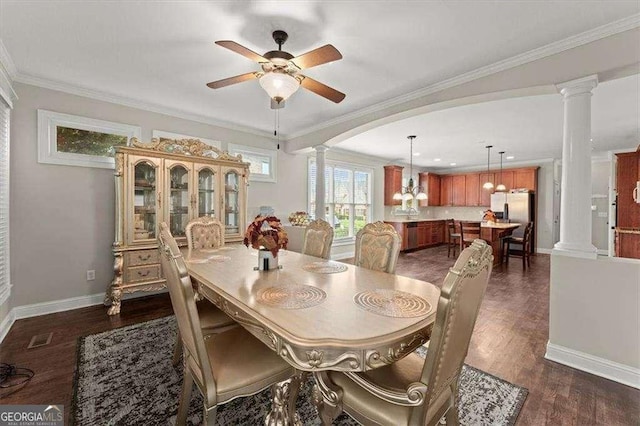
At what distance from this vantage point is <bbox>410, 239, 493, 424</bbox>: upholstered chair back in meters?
0.94

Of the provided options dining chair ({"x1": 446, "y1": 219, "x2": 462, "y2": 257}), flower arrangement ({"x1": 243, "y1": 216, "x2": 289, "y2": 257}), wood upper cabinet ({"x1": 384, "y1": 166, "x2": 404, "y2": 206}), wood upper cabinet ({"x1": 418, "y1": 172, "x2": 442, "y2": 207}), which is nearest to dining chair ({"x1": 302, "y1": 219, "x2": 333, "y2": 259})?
flower arrangement ({"x1": 243, "y1": 216, "x2": 289, "y2": 257})

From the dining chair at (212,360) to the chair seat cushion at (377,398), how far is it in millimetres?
359

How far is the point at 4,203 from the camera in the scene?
275cm

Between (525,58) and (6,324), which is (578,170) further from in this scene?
(6,324)

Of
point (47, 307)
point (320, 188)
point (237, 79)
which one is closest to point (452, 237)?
point (320, 188)

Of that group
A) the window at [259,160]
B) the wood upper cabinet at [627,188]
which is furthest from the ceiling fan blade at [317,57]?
the wood upper cabinet at [627,188]

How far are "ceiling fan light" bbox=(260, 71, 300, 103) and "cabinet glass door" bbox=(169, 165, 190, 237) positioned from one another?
7.31ft

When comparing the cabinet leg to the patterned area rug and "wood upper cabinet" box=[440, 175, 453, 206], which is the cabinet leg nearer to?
the patterned area rug

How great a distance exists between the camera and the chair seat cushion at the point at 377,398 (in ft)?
3.55

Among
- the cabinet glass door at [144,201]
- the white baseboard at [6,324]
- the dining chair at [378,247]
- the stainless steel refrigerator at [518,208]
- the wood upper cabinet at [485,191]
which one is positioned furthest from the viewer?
the wood upper cabinet at [485,191]

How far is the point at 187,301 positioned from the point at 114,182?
10.6 ft

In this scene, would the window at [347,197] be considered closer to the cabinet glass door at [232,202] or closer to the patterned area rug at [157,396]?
the cabinet glass door at [232,202]

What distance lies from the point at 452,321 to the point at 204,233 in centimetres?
294

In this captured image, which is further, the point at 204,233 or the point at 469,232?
the point at 469,232
